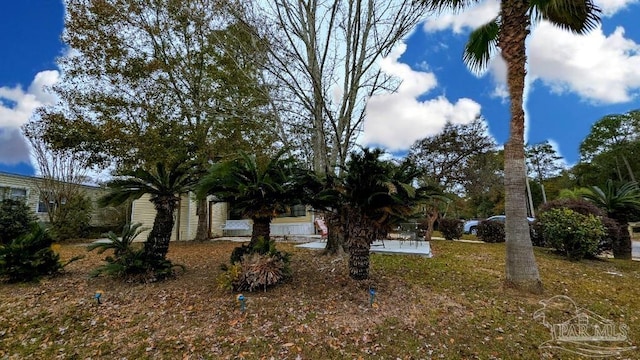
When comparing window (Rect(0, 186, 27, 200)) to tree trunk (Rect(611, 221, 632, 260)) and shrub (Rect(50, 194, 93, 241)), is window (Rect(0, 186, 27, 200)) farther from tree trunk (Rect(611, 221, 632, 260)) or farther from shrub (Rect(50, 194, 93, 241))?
tree trunk (Rect(611, 221, 632, 260))

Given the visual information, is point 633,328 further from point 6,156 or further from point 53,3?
point 6,156

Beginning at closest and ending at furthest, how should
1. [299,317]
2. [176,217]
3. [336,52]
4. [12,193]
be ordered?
[299,317] → [336,52] → [176,217] → [12,193]

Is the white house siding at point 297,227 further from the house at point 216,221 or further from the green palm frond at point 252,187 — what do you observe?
the green palm frond at point 252,187

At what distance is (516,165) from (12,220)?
51.9 feet

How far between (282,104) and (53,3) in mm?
8072

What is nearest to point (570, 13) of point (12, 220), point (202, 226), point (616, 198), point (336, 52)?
point (336, 52)

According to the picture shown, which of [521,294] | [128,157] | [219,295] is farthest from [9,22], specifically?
[521,294]

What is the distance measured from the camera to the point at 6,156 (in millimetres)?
13594

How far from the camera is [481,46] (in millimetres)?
6156

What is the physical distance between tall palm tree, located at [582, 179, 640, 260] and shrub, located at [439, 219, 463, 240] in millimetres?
4602

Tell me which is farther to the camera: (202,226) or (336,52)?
(202,226)

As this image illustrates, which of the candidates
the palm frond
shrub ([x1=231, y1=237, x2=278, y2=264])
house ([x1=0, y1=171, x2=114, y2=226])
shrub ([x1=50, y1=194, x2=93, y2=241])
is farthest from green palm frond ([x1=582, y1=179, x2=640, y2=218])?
shrub ([x1=50, y1=194, x2=93, y2=241])

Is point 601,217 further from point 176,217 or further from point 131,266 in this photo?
point 176,217

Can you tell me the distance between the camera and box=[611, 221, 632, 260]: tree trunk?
8180 mm
